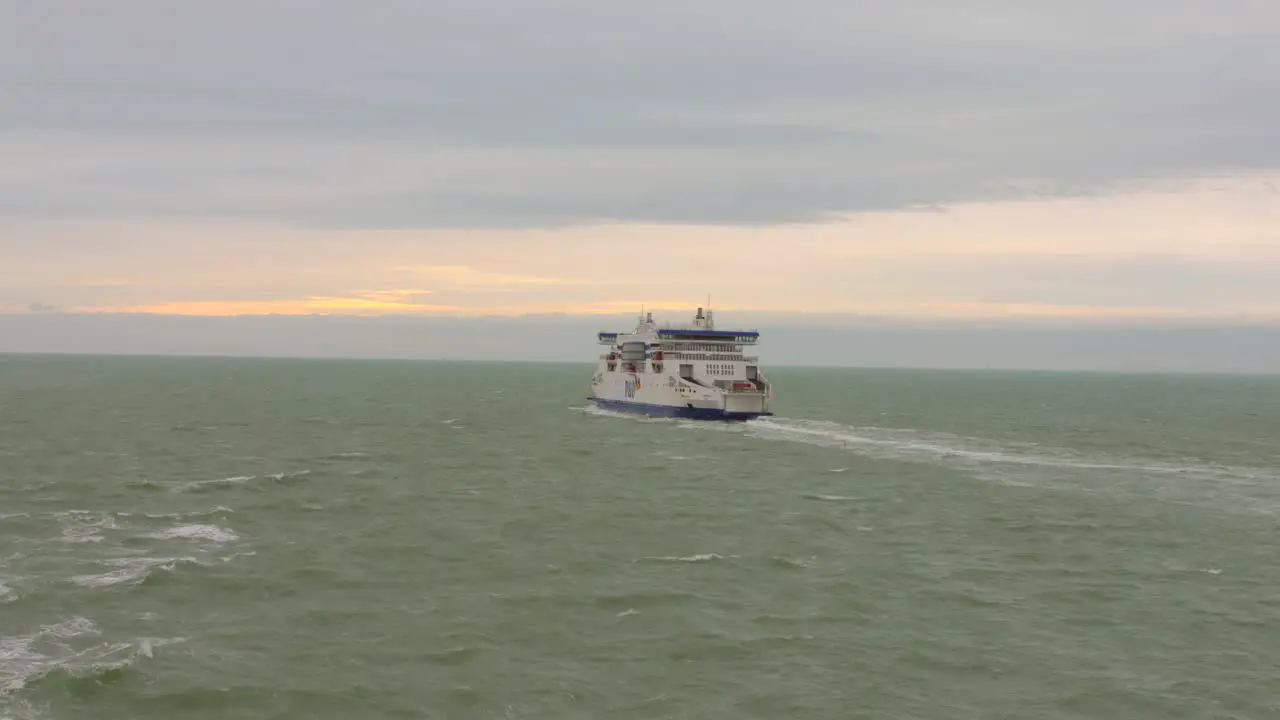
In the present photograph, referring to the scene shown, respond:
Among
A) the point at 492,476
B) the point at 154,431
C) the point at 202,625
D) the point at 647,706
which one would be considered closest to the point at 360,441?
the point at 154,431

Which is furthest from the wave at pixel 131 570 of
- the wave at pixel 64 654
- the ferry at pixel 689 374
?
the ferry at pixel 689 374

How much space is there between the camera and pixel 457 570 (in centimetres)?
3177

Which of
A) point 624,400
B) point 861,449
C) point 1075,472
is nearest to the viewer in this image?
point 1075,472

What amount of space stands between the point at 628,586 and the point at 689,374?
6003 cm

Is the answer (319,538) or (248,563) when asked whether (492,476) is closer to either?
(319,538)

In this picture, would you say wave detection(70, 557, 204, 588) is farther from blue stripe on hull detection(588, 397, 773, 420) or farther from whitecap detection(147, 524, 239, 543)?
blue stripe on hull detection(588, 397, 773, 420)

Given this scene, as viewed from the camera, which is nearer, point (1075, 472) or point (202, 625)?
point (202, 625)

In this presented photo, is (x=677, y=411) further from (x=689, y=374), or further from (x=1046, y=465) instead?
(x=1046, y=465)

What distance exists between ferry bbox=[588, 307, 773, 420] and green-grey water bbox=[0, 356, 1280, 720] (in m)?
23.0

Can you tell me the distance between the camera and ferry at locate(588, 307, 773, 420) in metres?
86.4

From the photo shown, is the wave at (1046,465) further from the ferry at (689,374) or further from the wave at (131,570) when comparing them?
the wave at (131,570)

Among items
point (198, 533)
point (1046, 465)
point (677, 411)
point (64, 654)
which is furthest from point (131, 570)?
point (677, 411)

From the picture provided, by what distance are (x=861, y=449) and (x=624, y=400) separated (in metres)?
33.9

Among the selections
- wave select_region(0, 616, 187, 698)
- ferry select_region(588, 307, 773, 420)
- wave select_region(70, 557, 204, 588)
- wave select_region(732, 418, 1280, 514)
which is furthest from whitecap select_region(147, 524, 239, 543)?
ferry select_region(588, 307, 773, 420)
